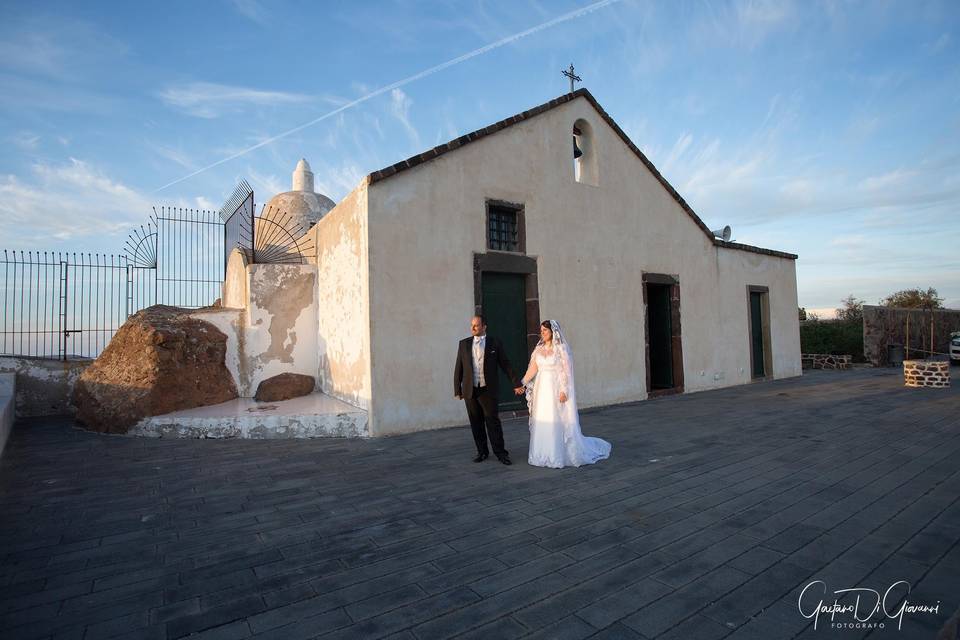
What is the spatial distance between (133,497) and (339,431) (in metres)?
3.06

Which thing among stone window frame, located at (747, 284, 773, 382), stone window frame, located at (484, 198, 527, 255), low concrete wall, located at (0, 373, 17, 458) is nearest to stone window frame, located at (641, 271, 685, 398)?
stone window frame, located at (747, 284, 773, 382)

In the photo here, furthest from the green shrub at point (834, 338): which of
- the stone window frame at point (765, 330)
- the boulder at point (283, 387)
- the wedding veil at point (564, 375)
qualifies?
the boulder at point (283, 387)

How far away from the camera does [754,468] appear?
5250 mm

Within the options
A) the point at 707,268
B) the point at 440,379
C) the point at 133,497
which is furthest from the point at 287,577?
the point at 707,268

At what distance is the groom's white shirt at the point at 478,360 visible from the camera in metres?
5.94

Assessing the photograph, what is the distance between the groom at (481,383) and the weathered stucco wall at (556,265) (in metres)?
2.20

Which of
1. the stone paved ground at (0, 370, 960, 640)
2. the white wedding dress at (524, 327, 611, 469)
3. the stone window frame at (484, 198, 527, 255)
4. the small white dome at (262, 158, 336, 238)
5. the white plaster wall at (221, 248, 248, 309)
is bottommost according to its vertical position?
the stone paved ground at (0, 370, 960, 640)

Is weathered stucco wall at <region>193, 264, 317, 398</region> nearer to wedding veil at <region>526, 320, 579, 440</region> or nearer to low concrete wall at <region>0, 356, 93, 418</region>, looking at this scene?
low concrete wall at <region>0, 356, 93, 418</region>

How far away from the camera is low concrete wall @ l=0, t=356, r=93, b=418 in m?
9.87

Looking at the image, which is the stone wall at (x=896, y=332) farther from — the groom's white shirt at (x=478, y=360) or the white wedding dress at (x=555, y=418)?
the groom's white shirt at (x=478, y=360)

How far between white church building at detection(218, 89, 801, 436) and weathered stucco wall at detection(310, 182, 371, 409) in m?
0.05

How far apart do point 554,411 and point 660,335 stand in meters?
8.22

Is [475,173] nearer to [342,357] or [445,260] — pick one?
[445,260]

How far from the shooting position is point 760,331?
15492mm
